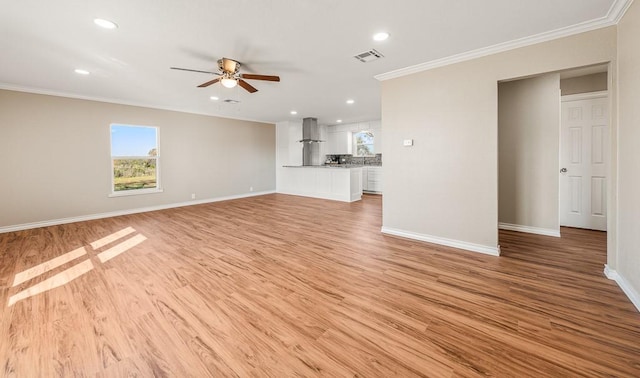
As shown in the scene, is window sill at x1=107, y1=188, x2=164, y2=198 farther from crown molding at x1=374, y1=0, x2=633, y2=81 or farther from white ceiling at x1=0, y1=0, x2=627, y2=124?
crown molding at x1=374, y1=0, x2=633, y2=81

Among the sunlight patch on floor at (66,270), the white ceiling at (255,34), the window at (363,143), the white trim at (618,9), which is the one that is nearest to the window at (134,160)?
the white ceiling at (255,34)

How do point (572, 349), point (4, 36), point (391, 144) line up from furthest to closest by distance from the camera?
1. point (391, 144)
2. point (4, 36)
3. point (572, 349)

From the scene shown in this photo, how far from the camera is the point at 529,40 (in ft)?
9.05

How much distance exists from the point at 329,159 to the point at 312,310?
27.4 feet

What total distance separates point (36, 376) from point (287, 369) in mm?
1406

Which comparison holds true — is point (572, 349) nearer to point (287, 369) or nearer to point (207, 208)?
point (287, 369)

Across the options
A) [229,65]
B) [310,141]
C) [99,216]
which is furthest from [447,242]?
[99,216]

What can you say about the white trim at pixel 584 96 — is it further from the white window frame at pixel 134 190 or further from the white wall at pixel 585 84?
the white window frame at pixel 134 190

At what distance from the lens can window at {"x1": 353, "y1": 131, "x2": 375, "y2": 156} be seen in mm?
9102

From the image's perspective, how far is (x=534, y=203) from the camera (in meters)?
3.95

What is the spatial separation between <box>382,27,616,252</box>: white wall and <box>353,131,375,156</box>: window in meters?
5.21

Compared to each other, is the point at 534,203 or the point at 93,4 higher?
the point at 93,4

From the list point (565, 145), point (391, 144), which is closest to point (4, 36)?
point (391, 144)

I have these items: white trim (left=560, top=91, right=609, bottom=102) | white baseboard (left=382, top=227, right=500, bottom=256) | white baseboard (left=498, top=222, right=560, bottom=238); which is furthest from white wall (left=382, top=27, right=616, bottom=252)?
white trim (left=560, top=91, right=609, bottom=102)
